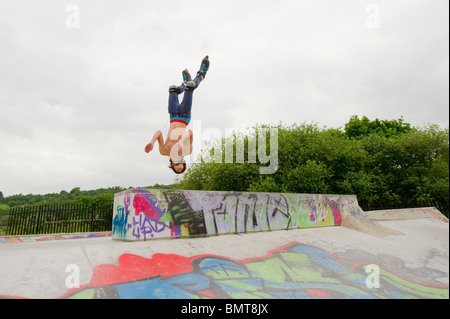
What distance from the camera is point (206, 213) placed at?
32.2ft

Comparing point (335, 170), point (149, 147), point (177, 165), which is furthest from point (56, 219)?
point (335, 170)

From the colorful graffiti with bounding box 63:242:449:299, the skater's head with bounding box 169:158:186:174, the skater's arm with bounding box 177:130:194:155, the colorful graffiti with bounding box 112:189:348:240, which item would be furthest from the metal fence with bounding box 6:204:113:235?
the colorful graffiti with bounding box 63:242:449:299

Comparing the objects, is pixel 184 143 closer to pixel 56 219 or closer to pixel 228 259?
pixel 228 259

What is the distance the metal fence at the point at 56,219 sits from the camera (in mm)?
16531

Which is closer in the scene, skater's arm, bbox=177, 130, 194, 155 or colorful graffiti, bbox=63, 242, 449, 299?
colorful graffiti, bbox=63, 242, 449, 299

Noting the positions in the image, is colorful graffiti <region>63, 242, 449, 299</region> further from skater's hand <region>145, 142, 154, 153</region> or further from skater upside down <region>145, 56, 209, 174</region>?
skater upside down <region>145, 56, 209, 174</region>

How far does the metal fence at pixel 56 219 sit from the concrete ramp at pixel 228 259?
28.8 feet

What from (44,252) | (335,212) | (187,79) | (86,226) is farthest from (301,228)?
(86,226)

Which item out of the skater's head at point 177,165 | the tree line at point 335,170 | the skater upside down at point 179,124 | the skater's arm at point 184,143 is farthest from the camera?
the tree line at point 335,170

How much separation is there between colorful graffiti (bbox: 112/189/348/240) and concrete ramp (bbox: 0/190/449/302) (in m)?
0.03

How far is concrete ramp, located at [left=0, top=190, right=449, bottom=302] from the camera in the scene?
5215mm

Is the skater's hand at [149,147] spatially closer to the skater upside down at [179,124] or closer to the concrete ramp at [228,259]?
the skater upside down at [179,124]

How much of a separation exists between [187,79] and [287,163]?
1293cm

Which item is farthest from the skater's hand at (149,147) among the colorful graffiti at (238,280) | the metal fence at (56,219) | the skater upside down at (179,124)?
the metal fence at (56,219)
